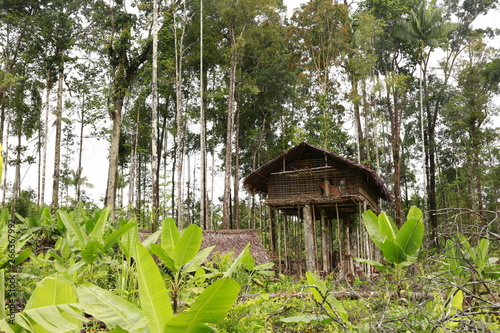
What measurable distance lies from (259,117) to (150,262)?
25.1 m

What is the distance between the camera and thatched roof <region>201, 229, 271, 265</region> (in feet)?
34.1

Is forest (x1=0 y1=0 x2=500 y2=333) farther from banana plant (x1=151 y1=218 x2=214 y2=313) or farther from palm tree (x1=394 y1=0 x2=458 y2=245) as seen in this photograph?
banana plant (x1=151 y1=218 x2=214 y2=313)

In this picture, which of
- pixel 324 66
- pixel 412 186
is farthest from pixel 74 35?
pixel 412 186

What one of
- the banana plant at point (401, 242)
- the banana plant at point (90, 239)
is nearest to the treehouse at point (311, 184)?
the banana plant at point (401, 242)

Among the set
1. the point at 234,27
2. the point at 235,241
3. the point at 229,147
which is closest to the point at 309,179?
the point at 235,241

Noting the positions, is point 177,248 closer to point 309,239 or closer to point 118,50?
point 309,239

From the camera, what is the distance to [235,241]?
35.7ft

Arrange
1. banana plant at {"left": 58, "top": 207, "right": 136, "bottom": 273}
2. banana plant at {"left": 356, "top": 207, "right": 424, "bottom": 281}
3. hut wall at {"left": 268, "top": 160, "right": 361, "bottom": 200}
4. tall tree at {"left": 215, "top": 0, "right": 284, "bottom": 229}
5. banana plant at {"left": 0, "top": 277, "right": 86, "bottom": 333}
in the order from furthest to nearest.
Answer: tall tree at {"left": 215, "top": 0, "right": 284, "bottom": 229} < hut wall at {"left": 268, "top": 160, "right": 361, "bottom": 200} < banana plant at {"left": 356, "top": 207, "right": 424, "bottom": 281} < banana plant at {"left": 58, "top": 207, "right": 136, "bottom": 273} < banana plant at {"left": 0, "top": 277, "right": 86, "bottom": 333}

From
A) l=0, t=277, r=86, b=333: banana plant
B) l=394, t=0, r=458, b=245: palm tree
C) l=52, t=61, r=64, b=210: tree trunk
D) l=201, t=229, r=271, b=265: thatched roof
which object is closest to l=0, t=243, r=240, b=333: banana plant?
l=0, t=277, r=86, b=333: banana plant

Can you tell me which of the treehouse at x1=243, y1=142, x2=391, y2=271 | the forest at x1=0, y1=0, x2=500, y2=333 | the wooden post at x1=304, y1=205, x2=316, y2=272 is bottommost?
the wooden post at x1=304, y1=205, x2=316, y2=272

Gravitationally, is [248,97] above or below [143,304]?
above

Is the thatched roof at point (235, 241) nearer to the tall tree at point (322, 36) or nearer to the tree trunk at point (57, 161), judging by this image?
the tree trunk at point (57, 161)

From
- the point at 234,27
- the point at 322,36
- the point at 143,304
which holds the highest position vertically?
the point at 234,27

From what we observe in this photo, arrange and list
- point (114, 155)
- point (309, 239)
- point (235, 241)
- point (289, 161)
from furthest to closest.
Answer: point (114, 155) → point (289, 161) → point (309, 239) → point (235, 241)
